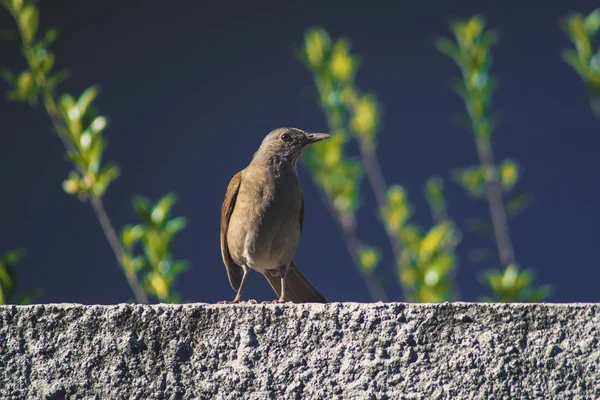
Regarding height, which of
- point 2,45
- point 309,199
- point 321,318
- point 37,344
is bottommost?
→ point 309,199

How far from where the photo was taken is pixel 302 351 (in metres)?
2.00

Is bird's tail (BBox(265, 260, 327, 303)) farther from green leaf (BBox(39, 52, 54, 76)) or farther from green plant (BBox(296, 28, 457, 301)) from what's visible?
green leaf (BBox(39, 52, 54, 76))

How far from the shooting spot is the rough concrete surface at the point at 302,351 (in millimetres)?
1902

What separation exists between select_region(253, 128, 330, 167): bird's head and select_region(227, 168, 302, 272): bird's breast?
14 centimetres

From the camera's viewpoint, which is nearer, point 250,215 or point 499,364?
point 499,364

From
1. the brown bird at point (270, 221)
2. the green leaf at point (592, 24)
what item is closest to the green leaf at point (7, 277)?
the brown bird at point (270, 221)

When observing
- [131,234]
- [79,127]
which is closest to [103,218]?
[131,234]

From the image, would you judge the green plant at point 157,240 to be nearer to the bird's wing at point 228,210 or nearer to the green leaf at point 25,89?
the bird's wing at point 228,210

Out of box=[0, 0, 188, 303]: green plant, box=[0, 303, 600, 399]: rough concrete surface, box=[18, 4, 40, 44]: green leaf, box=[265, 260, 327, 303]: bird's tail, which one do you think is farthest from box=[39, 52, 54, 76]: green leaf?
box=[0, 303, 600, 399]: rough concrete surface

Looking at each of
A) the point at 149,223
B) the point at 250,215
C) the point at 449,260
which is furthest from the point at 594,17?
the point at 149,223

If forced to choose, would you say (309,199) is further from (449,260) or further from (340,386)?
(340,386)

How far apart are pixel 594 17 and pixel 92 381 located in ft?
10.4

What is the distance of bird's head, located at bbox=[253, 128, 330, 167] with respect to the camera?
406cm

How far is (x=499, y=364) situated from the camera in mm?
1908
